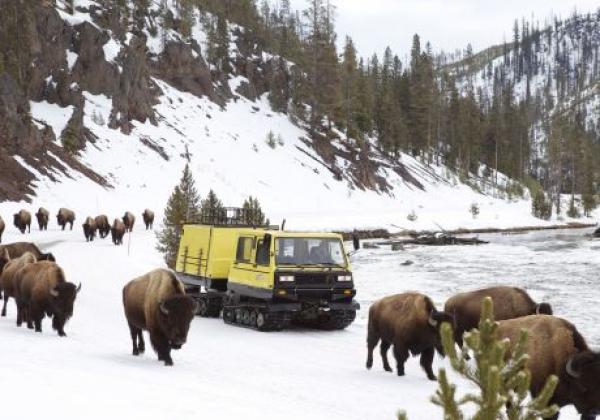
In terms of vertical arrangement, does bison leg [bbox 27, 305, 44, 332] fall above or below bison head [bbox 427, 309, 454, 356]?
below

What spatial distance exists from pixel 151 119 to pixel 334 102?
25965mm

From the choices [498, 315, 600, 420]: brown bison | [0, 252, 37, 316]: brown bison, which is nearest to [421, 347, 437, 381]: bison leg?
[498, 315, 600, 420]: brown bison

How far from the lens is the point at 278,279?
16.4 m

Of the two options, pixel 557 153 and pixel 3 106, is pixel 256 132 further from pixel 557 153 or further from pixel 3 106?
pixel 557 153

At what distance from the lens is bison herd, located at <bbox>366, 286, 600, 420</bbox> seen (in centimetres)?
812

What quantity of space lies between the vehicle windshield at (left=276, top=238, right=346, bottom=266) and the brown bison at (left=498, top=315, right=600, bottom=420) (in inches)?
329

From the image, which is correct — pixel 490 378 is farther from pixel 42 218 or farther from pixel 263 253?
pixel 42 218

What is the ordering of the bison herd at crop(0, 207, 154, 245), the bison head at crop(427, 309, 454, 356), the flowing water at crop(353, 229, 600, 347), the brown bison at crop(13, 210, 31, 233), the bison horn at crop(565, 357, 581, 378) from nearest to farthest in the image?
the bison horn at crop(565, 357, 581, 378) < the bison head at crop(427, 309, 454, 356) < the flowing water at crop(353, 229, 600, 347) < the bison herd at crop(0, 207, 154, 245) < the brown bison at crop(13, 210, 31, 233)

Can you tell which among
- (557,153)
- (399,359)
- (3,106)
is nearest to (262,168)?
(3,106)

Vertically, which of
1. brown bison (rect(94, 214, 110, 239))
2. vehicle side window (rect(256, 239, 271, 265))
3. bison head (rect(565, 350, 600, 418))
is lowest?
bison head (rect(565, 350, 600, 418))

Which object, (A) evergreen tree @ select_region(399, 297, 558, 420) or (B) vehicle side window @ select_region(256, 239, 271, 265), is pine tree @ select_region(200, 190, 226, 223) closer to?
(B) vehicle side window @ select_region(256, 239, 271, 265)

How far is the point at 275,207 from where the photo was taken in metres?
62.0

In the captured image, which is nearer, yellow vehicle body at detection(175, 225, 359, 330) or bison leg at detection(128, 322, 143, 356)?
bison leg at detection(128, 322, 143, 356)

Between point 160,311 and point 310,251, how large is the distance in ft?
20.3
